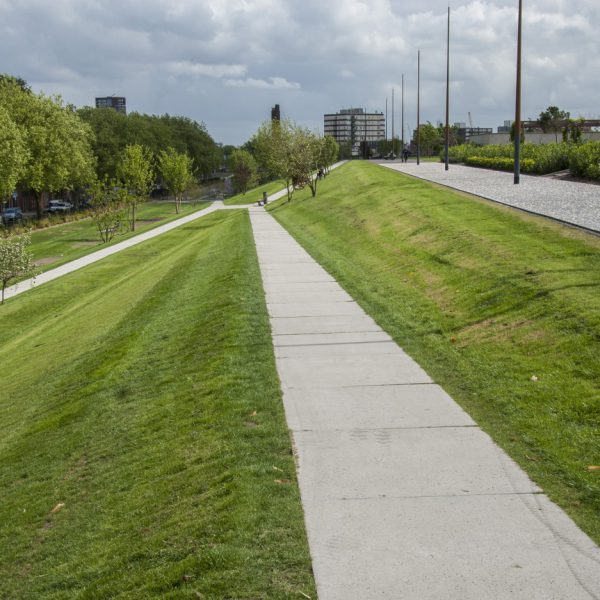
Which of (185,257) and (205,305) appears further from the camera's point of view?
(185,257)

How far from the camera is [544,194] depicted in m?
25.2

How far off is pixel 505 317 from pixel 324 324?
2929 millimetres

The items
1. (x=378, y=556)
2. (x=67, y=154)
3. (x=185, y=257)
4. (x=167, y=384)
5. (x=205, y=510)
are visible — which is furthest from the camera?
(x=67, y=154)

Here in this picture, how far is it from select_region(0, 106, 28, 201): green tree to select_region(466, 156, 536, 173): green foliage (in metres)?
30.4

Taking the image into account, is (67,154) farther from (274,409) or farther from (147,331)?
(274,409)

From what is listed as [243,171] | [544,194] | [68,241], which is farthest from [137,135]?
[544,194]

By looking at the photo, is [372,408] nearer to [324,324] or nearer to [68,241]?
[324,324]

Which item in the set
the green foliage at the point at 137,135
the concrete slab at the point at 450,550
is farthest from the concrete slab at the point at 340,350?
the green foliage at the point at 137,135

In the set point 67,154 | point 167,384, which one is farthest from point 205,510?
point 67,154

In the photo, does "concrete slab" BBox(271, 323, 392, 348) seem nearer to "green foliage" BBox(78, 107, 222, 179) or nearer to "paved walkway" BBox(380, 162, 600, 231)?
"paved walkway" BBox(380, 162, 600, 231)

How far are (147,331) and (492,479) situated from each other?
9.66m

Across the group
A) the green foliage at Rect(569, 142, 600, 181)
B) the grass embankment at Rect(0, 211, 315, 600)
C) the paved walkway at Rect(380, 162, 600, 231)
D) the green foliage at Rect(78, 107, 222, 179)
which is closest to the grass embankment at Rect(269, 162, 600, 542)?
the paved walkway at Rect(380, 162, 600, 231)

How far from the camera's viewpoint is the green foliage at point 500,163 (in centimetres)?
3853

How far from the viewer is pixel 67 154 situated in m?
65.2
